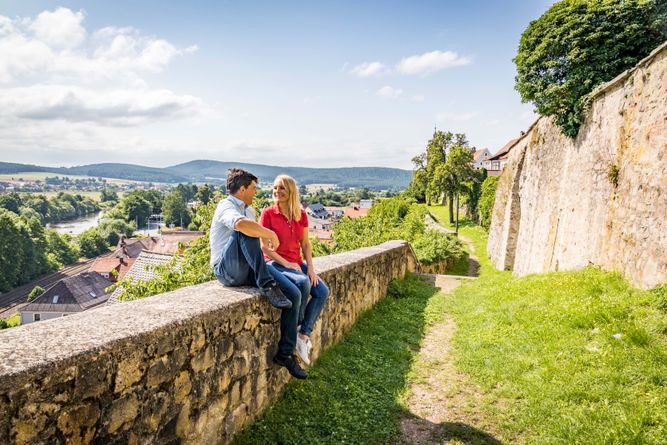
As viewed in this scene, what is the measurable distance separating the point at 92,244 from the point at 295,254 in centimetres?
9689

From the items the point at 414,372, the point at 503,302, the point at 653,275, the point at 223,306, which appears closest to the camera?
the point at 223,306

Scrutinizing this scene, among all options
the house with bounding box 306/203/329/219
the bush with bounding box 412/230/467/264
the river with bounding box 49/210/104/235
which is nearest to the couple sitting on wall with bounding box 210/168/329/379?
the bush with bounding box 412/230/467/264

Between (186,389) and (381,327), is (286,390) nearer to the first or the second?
(186,389)

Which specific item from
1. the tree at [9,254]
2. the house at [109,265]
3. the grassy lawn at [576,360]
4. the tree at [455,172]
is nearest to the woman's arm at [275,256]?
the grassy lawn at [576,360]

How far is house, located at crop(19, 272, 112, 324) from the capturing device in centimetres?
Result: 4019

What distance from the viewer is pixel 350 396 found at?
13.9 ft

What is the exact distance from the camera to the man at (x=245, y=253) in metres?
3.44

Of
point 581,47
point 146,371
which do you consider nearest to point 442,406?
point 146,371

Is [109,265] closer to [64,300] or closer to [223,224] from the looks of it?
[64,300]

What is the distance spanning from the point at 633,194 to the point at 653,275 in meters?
1.84

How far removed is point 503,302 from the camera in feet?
24.6

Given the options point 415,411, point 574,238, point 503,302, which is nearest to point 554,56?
point 574,238

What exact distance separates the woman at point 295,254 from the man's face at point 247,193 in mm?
304

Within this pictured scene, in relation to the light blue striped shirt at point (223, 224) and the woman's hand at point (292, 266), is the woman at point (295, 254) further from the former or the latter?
the light blue striped shirt at point (223, 224)
